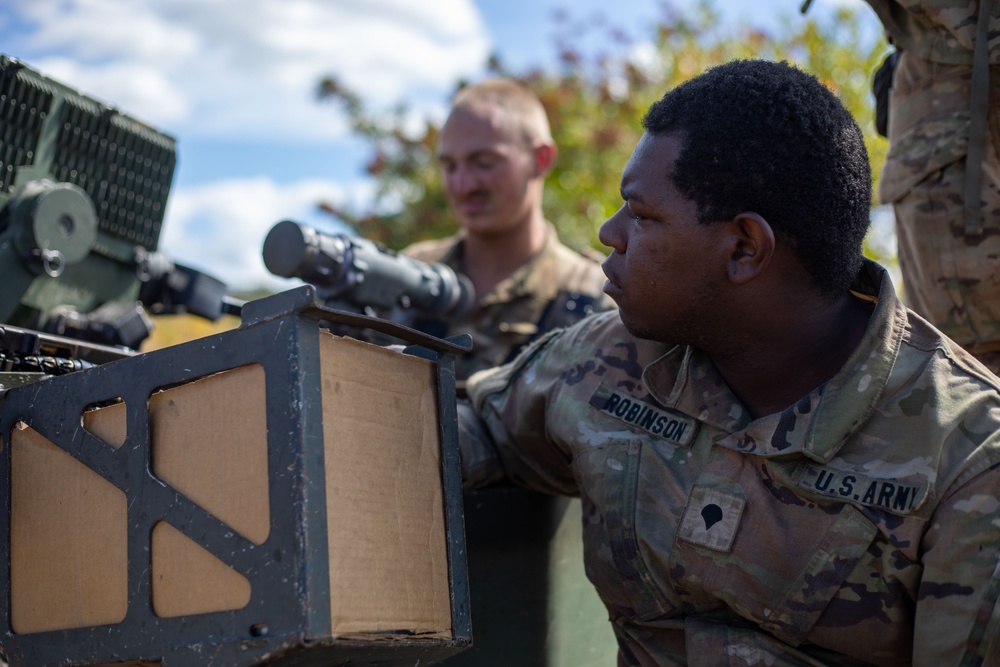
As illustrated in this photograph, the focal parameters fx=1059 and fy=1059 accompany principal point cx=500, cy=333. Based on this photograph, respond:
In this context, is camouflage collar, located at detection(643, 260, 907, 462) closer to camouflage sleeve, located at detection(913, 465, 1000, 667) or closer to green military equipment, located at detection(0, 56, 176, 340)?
camouflage sleeve, located at detection(913, 465, 1000, 667)

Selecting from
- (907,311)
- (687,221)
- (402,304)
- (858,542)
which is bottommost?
(858,542)

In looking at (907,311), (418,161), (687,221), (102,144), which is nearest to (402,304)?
(102,144)

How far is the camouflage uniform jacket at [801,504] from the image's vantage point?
5.44ft

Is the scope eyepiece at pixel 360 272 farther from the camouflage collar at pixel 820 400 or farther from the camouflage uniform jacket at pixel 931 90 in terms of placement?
the camouflage uniform jacket at pixel 931 90

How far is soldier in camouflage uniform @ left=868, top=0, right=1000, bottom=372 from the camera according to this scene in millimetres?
2494

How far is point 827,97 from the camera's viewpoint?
1.92 metres

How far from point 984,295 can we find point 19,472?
6.92ft

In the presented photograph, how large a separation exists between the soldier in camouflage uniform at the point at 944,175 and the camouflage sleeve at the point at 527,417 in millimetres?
951

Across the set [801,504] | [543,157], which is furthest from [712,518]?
[543,157]

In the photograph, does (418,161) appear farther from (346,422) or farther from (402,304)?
(346,422)

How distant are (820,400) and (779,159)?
425 mm

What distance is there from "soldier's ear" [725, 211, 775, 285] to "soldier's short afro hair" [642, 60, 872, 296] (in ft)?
0.07

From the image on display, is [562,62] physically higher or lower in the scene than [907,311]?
higher

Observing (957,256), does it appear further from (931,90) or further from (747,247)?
(747,247)
